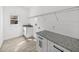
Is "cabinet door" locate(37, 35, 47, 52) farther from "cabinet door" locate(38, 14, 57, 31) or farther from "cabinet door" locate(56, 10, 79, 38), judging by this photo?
"cabinet door" locate(56, 10, 79, 38)

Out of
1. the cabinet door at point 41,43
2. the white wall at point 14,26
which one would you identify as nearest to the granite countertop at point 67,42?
the cabinet door at point 41,43

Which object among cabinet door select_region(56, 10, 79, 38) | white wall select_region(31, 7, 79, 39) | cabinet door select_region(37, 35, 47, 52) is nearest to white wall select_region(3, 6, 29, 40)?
white wall select_region(31, 7, 79, 39)

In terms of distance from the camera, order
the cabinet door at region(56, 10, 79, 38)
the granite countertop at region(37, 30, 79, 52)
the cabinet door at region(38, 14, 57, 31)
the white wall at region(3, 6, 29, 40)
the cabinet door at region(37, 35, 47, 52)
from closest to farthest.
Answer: the granite countertop at region(37, 30, 79, 52)
the white wall at region(3, 6, 29, 40)
the cabinet door at region(56, 10, 79, 38)
the cabinet door at region(37, 35, 47, 52)
the cabinet door at region(38, 14, 57, 31)

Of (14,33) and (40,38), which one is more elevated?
(14,33)

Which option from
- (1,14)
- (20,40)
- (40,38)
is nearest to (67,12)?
(40,38)

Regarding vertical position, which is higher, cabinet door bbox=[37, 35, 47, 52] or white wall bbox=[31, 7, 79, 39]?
white wall bbox=[31, 7, 79, 39]

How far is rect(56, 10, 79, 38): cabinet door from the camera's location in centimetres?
144

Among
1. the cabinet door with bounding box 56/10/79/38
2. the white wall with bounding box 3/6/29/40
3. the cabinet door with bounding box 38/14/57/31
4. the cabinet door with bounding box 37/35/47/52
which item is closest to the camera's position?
the white wall with bounding box 3/6/29/40

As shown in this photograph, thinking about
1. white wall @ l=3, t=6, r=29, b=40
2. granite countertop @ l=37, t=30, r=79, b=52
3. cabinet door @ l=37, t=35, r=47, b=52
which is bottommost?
cabinet door @ l=37, t=35, r=47, b=52

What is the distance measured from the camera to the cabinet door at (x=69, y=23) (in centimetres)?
144

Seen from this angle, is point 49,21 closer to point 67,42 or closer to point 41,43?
point 41,43
